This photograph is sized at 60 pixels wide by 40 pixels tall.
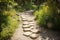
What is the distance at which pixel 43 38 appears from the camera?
6.42 meters

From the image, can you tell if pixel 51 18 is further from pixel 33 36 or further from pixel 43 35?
pixel 33 36

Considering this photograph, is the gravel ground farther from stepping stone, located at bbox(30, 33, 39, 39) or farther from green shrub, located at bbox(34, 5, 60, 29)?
green shrub, located at bbox(34, 5, 60, 29)

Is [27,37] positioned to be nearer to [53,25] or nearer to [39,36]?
[39,36]

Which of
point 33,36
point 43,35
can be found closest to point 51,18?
point 43,35

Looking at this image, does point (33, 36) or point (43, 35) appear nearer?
point (33, 36)

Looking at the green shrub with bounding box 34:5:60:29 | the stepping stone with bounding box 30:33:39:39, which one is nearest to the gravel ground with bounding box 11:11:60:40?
the stepping stone with bounding box 30:33:39:39

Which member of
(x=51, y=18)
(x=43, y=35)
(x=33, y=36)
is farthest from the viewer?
(x=51, y=18)

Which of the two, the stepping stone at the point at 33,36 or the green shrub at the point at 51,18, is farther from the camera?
the green shrub at the point at 51,18

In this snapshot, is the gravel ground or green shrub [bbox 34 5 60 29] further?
green shrub [bbox 34 5 60 29]

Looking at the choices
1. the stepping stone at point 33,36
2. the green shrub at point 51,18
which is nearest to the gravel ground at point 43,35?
the stepping stone at point 33,36

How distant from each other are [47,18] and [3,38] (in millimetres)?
2752

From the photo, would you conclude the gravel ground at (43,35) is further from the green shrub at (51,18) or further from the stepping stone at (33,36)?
the green shrub at (51,18)

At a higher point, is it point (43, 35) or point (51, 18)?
point (51, 18)

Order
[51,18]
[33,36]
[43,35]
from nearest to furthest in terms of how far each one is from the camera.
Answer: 1. [33,36]
2. [43,35]
3. [51,18]
